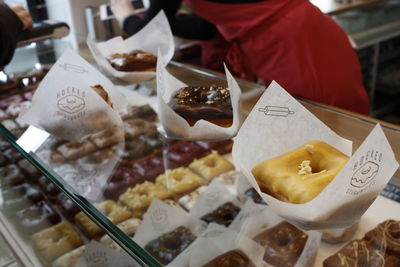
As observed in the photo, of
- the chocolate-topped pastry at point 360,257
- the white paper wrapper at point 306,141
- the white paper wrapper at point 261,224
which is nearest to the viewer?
the white paper wrapper at point 306,141

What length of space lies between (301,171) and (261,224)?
11.0 inches

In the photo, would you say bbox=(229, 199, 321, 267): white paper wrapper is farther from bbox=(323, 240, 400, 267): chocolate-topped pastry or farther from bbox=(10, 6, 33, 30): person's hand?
bbox=(10, 6, 33, 30): person's hand

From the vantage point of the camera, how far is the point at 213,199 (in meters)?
1.08

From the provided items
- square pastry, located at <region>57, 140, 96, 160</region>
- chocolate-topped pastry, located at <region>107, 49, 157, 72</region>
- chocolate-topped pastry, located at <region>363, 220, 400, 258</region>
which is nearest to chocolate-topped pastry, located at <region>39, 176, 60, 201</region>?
square pastry, located at <region>57, 140, 96, 160</region>

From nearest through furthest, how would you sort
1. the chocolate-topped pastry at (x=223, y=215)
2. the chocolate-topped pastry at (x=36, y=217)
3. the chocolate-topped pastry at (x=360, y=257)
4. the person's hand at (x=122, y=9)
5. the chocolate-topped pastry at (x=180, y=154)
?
the chocolate-topped pastry at (x=360, y=257) → the chocolate-topped pastry at (x=223, y=215) → the chocolate-topped pastry at (x=36, y=217) → the chocolate-topped pastry at (x=180, y=154) → the person's hand at (x=122, y=9)

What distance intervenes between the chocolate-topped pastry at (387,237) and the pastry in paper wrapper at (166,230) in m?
0.34

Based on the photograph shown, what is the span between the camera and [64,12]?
2.01 m

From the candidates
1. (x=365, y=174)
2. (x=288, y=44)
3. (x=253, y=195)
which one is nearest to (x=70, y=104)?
(x=253, y=195)

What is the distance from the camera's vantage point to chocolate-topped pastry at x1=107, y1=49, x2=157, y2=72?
1143mm

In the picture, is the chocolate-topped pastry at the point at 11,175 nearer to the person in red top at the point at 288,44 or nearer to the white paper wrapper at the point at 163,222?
the white paper wrapper at the point at 163,222

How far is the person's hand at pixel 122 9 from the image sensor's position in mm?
1578

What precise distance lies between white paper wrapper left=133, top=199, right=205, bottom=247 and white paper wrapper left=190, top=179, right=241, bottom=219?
27mm

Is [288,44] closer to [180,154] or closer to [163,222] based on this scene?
[180,154]

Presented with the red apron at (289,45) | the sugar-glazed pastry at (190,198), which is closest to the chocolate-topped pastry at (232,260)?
the sugar-glazed pastry at (190,198)
